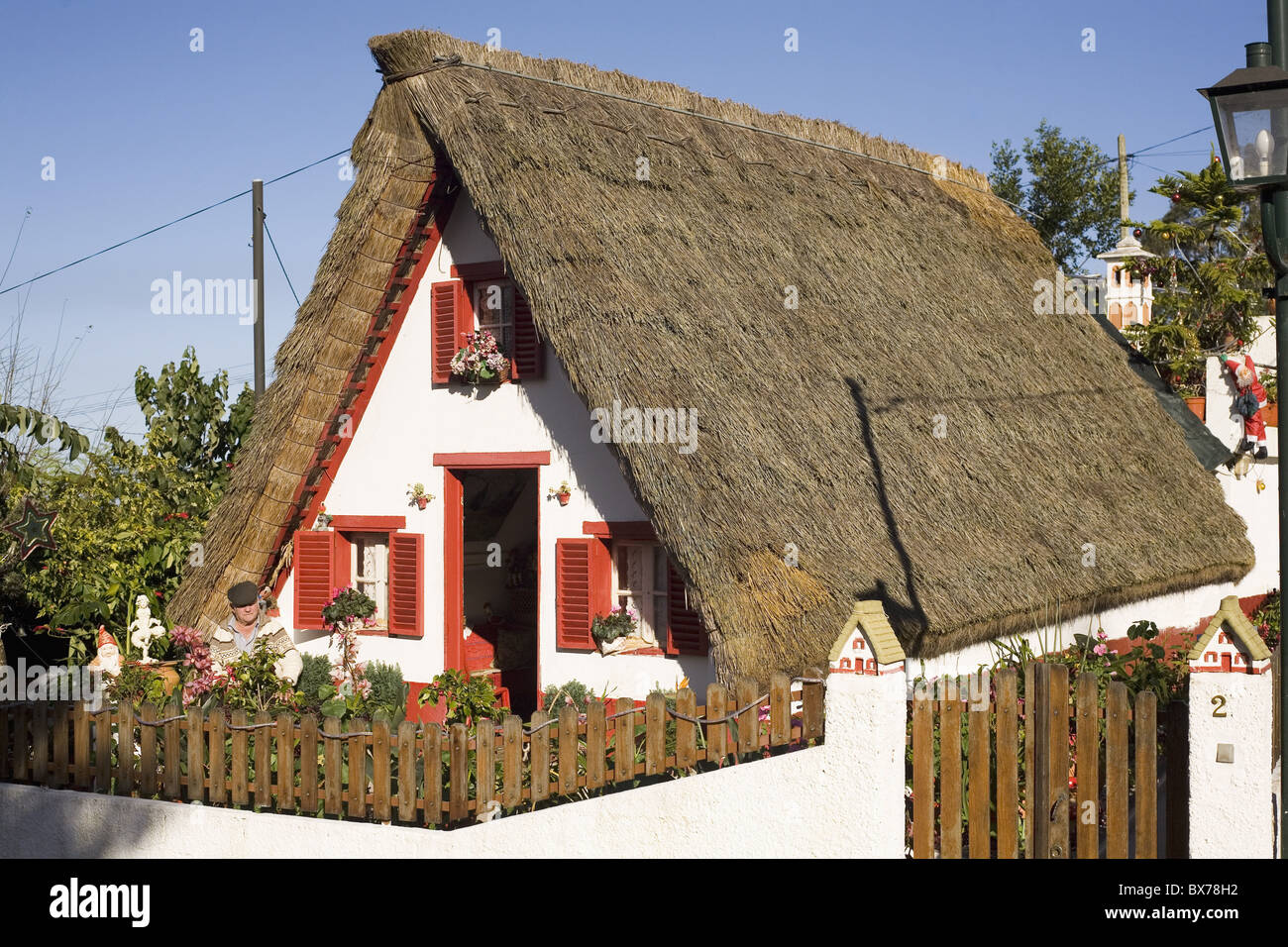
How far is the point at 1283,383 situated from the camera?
525 cm

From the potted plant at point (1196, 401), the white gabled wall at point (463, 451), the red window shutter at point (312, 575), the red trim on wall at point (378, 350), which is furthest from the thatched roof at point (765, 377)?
the potted plant at point (1196, 401)

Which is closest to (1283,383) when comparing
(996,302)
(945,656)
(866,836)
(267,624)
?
(866,836)

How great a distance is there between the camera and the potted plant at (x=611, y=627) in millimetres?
10406

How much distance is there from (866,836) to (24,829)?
5.67 metres

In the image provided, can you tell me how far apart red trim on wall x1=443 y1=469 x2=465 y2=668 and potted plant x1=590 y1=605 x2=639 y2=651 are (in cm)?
163

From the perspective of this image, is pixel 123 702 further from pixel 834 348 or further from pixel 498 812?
pixel 834 348

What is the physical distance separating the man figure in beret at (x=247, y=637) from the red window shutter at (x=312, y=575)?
0.91 metres

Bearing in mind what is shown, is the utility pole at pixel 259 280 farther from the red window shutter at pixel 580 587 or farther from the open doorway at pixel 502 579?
the red window shutter at pixel 580 587

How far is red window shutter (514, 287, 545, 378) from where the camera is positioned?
10.9 meters

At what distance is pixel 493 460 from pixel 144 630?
363 centimetres

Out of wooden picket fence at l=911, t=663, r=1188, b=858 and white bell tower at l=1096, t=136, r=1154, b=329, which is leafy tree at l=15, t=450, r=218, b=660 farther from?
white bell tower at l=1096, t=136, r=1154, b=329

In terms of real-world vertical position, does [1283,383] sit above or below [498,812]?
above

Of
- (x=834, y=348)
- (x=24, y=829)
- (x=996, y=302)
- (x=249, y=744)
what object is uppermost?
(x=996, y=302)

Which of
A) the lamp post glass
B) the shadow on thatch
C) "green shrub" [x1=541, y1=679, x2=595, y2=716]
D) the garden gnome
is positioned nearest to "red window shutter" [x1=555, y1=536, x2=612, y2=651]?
"green shrub" [x1=541, y1=679, x2=595, y2=716]
